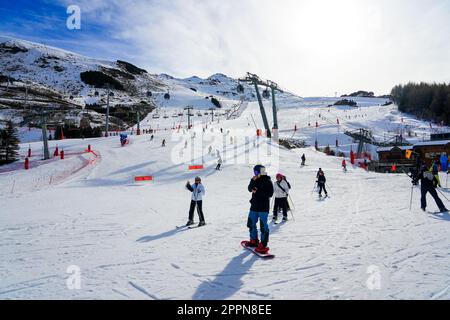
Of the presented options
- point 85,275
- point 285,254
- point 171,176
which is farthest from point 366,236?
point 171,176

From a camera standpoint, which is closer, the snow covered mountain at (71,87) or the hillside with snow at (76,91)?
the hillside with snow at (76,91)

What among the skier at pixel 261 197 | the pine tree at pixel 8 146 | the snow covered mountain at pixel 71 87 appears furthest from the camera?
the snow covered mountain at pixel 71 87

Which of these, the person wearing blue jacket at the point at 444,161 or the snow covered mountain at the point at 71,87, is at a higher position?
the snow covered mountain at the point at 71,87

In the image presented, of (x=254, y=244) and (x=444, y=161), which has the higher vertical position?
(x=444, y=161)

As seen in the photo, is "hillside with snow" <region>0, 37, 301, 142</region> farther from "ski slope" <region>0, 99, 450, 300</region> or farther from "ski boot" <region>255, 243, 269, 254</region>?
"ski boot" <region>255, 243, 269, 254</region>

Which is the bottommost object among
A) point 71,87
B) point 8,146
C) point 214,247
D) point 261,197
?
point 214,247

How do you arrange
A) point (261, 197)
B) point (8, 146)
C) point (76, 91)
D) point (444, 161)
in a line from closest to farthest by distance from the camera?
point (261, 197) < point (444, 161) < point (8, 146) < point (76, 91)

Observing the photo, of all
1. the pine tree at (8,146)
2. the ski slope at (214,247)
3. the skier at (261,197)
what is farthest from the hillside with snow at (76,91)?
the skier at (261,197)

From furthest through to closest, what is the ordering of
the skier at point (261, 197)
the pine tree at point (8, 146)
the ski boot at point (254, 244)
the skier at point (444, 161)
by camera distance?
1. the pine tree at point (8, 146)
2. the skier at point (444, 161)
3. the ski boot at point (254, 244)
4. the skier at point (261, 197)

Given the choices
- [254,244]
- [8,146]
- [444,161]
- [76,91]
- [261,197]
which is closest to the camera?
[261,197]

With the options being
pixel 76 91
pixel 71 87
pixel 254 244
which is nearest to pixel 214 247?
pixel 254 244

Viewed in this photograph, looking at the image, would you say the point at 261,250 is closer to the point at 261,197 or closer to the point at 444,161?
the point at 261,197

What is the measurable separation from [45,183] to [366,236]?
65.1 ft

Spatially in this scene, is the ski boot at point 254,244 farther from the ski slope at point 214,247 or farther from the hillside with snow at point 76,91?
the hillside with snow at point 76,91
